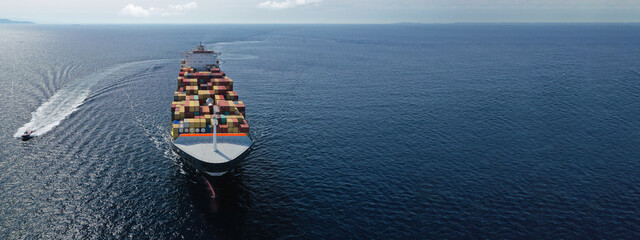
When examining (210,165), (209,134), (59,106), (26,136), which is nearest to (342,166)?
(210,165)

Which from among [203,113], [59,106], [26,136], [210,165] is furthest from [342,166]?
[59,106]

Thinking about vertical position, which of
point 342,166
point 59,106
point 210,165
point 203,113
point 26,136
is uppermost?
point 203,113

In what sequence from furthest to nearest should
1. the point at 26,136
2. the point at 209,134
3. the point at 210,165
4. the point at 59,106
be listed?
the point at 59,106 → the point at 26,136 → the point at 209,134 → the point at 210,165

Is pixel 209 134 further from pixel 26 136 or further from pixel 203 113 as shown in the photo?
pixel 26 136

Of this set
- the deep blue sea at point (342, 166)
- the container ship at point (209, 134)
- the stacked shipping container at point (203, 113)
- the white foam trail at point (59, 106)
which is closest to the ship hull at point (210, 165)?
the container ship at point (209, 134)

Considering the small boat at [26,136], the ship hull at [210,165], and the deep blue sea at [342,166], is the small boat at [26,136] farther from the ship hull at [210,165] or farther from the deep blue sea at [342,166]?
the ship hull at [210,165]

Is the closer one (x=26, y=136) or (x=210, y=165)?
(x=210, y=165)

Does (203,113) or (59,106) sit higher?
(203,113)

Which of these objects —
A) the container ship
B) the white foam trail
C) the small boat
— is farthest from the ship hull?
the white foam trail

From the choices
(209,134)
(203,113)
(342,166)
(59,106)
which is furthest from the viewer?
(59,106)
